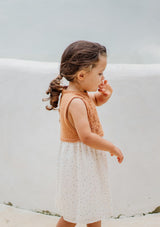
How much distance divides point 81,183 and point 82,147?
0.17 metres

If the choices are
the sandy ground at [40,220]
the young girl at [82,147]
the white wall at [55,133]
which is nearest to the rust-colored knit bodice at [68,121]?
the young girl at [82,147]

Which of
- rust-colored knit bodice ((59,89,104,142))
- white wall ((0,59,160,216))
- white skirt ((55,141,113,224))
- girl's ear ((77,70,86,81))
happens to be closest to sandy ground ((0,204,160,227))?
white wall ((0,59,160,216))

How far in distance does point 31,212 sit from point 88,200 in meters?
0.99

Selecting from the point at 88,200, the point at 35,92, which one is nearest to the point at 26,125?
the point at 35,92

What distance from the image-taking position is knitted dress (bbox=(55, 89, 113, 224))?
4.64ft

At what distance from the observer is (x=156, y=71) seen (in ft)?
7.29

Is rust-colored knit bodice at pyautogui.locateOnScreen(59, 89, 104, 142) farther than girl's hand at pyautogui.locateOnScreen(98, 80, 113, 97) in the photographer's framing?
No

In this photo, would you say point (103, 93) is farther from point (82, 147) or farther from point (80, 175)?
point (80, 175)

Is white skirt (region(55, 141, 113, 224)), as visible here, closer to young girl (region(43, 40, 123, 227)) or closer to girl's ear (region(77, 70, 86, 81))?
young girl (region(43, 40, 123, 227))

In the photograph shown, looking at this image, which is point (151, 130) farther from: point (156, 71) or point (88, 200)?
point (88, 200)

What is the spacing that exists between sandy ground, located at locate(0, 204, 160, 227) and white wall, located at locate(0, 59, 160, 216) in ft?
0.21

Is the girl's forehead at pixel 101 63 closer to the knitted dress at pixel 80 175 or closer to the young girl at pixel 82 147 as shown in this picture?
the young girl at pixel 82 147

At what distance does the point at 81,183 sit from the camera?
1412 mm

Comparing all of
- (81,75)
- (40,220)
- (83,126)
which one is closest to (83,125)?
(83,126)
